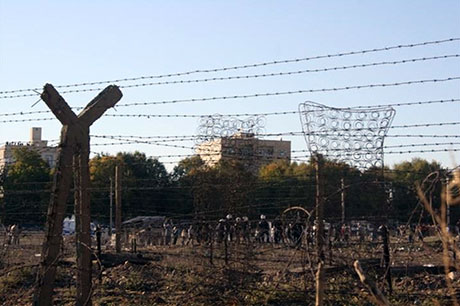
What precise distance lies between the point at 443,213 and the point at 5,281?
1056 centimetres

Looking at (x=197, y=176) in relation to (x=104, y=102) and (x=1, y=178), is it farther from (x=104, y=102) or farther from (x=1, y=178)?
(x=104, y=102)

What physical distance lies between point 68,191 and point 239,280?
3.50 metres

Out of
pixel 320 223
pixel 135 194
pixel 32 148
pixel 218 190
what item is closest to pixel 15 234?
pixel 32 148

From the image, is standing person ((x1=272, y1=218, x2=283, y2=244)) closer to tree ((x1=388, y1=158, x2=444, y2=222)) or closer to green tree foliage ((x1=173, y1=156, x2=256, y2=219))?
green tree foliage ((x1=173, y1=156, x2=256, y2=219))

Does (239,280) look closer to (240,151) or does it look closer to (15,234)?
(15,234)

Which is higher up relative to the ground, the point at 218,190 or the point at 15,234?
the point at 218,190

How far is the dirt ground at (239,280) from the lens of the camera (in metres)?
9.52

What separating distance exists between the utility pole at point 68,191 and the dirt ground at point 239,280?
21 cm

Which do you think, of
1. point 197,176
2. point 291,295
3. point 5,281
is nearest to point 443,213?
point 291,295

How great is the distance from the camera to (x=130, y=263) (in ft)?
49.6

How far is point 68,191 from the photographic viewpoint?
8.49 meters

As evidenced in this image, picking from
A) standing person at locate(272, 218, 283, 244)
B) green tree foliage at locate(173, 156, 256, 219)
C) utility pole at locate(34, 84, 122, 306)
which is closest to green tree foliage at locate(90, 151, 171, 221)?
green tree foliage at locate(173, 156, 256, 219)

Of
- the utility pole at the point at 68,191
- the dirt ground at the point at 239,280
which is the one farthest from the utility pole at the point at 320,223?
the utility pole at the point at 68,191

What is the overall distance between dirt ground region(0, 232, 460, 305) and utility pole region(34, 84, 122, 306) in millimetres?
215
